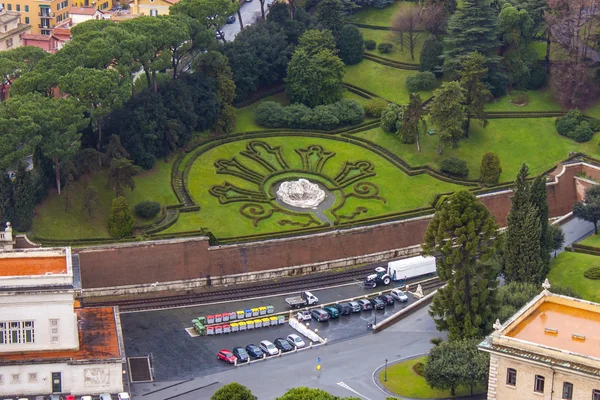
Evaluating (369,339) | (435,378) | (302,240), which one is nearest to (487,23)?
(302,240)

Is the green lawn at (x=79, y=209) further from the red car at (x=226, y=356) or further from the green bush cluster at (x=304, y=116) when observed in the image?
the red car at (x=226, y=356)

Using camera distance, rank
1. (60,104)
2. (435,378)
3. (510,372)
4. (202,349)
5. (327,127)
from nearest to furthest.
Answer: (510,372), (435,378), (202,349), (60,104), (327,127)

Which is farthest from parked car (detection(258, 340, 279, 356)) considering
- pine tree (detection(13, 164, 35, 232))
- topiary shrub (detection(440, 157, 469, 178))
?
topiary shrub (detection(440, 157, 469, 178))

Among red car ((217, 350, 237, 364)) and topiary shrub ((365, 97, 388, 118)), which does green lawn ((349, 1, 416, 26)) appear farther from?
red car ((217, 350, 237, 364))

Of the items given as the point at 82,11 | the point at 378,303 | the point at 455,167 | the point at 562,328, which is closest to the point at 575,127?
the point at 455,167

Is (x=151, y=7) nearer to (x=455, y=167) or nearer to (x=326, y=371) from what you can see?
(x=455, y=167)

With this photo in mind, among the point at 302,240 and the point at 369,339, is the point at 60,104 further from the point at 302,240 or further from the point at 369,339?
the point at 369,339

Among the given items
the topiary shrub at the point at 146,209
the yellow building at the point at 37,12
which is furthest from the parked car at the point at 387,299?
the yellow building at the point at 37,12
